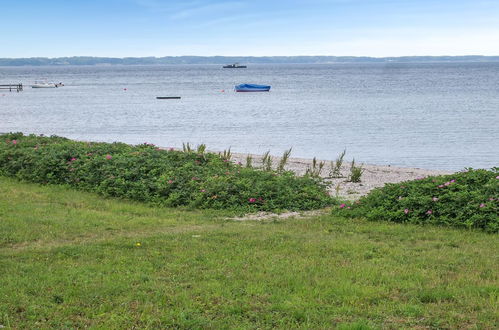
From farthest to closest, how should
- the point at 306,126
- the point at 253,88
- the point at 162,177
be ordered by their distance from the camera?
the point at 253,88 → the point at 306,126 → the point at 162,177

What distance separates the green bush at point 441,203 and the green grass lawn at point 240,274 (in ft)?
1.26

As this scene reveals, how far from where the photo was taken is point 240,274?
7324 mm

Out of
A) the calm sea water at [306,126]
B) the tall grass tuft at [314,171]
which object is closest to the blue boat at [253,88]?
the calm sea water at [306,126]

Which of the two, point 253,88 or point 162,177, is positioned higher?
point 162,177

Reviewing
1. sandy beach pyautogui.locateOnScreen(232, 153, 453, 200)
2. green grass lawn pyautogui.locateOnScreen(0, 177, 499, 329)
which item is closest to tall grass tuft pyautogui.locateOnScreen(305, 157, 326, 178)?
sandy beach pyautogui.locateOnScreen(232, 153, 453, 200)

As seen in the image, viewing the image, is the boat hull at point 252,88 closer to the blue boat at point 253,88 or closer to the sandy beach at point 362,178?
the blue boat at point 253,88

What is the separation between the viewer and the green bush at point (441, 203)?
10539 millimetres

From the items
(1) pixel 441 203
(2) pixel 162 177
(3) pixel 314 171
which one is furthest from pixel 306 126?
(1) pixel 441 203

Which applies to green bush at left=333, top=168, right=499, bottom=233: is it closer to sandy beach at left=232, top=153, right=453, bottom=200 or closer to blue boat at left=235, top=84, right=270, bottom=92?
sandy beach at left=232, top=153, right=453, bottom=200

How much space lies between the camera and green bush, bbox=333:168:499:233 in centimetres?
1054

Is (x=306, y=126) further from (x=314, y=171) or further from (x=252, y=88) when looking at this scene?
(x=252, y=88)

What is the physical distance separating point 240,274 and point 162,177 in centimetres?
674

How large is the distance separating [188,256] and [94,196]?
6139mm

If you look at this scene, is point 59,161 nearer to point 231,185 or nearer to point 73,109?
point 231,185
